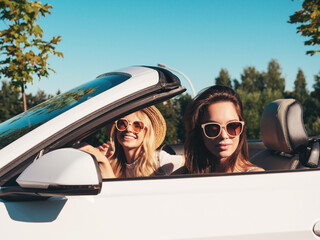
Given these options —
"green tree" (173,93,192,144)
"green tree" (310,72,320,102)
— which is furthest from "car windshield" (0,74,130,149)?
"green tree" (310,72,320,102)

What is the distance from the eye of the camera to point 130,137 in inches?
88.1

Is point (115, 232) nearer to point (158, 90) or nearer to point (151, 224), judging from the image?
point (151, 224)

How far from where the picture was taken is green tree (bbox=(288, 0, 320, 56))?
30.3 feet

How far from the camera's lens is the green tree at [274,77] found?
6225 cm

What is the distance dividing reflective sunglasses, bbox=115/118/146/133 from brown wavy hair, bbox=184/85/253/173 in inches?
11.8

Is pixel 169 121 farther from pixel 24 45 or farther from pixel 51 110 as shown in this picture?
pixel 51 110

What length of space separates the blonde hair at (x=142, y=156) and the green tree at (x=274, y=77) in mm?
63080

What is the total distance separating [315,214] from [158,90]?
92 cm

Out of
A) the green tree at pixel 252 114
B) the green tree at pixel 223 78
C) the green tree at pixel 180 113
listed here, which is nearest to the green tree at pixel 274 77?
the green tree at pixel 223 78

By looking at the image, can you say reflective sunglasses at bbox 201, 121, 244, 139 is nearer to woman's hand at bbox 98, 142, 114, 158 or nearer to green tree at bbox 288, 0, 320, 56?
woman's hand at bbox 98, 142, 114, 158

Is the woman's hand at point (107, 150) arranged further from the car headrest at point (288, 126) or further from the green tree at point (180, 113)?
the green tree at point (180, 113)

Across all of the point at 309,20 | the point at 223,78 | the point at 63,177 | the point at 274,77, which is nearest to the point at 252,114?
the point at 309,20

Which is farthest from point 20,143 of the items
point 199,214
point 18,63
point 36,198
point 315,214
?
point 18,63

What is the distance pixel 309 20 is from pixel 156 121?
29.0 ft
